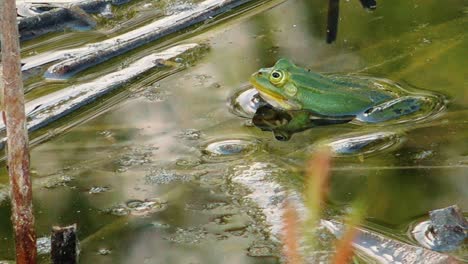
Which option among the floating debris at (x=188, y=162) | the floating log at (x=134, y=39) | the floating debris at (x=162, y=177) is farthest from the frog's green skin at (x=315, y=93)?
the floating log at (x=134, y=39)

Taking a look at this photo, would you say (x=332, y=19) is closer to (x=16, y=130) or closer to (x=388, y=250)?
(x=388, y=250)

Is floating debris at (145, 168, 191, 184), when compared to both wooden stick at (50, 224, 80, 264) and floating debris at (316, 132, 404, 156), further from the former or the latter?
wooden stick at (50, 224, 80, 264)

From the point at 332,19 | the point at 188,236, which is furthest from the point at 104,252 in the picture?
the point at 332,19

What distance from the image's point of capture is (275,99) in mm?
5578

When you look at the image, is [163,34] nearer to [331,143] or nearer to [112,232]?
[331,143]

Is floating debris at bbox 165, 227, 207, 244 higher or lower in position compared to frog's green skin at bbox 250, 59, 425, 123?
lower

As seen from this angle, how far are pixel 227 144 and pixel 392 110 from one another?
3.00 feet

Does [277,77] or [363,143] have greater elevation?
[277,77]

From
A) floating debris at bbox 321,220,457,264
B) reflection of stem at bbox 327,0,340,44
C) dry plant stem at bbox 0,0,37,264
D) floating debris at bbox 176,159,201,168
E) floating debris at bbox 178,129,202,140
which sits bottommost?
floating debris at bbox 176,159,201,168

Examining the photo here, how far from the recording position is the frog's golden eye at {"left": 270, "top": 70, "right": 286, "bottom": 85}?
549cm

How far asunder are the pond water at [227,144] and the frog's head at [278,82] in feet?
0.70

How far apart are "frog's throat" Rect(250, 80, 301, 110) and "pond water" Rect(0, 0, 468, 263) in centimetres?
19

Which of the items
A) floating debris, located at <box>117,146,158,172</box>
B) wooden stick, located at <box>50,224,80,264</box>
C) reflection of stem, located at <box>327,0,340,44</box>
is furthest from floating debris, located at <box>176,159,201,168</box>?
reflection of stem, located at <box>327,0,340,44</box>

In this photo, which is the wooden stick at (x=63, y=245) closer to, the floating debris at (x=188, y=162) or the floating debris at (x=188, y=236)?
the floating debris at (x=188, y=236)
